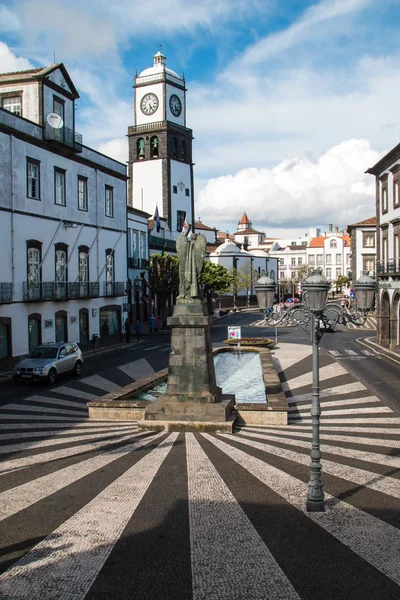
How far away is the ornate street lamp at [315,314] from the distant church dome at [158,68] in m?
57.7

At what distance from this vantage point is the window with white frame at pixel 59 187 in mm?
32219

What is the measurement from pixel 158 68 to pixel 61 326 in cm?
4140

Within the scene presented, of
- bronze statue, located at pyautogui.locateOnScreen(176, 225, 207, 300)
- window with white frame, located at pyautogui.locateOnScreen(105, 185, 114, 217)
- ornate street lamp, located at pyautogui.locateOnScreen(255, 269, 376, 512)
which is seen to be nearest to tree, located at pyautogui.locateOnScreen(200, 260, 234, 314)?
window with white frame, located at pyautogui.locateOnScreen(105, 185, 114, 217)

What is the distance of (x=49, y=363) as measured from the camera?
22.6 meters

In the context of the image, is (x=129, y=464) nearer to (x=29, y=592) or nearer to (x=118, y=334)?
(x=29, y=592)

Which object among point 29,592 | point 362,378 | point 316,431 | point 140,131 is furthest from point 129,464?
point 140,131

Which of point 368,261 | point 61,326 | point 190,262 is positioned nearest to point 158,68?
point 368,261

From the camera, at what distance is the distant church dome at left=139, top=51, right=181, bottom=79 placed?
63.0 meters

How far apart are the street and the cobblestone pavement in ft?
0.08

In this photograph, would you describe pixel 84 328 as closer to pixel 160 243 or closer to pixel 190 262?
pixel 160 243

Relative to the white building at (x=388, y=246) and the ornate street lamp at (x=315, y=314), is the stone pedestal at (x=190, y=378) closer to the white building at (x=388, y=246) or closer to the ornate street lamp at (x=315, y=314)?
the ornate street lamp at (x=315, y=314)

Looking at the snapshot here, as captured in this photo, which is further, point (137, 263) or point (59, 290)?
point (137, 263)

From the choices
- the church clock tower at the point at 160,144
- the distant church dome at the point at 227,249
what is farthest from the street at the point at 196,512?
the distant church dome at the point at 227,249

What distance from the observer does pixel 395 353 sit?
31875mm
